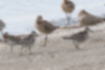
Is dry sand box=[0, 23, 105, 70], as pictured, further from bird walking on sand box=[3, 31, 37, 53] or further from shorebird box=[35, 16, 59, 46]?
shorebird box=[35, 16, 59, 46]

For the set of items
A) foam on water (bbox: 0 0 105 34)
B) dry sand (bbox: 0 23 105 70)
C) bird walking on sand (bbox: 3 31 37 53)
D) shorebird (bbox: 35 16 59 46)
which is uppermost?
foam on water (bbox: 0 0 105 34)

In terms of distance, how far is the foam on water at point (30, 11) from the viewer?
16016mm

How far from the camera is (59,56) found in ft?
30.2

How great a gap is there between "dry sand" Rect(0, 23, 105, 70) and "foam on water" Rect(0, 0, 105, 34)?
4.13 m

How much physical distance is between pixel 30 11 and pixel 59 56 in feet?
32.8

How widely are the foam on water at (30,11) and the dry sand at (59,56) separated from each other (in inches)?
162

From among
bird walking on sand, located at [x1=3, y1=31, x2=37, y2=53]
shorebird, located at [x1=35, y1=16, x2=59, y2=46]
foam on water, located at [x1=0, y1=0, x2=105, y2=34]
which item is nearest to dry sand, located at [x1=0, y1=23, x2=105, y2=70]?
bird walking on sand, located at [x1=3, y1=31, x2=37, y2=53]

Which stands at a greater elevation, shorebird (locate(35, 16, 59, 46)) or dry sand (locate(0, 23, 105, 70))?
shorebird (locate(35, 16, 59, 46))

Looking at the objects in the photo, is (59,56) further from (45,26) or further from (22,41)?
(45,26)

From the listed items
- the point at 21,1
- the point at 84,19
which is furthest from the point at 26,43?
the point at 21,1

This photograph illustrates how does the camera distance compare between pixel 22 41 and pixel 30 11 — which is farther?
pixel 30 11

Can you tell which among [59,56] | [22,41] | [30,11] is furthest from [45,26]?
[30,11]

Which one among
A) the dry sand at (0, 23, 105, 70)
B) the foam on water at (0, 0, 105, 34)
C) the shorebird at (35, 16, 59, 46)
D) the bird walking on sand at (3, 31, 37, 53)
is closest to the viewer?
the dry sand at (0, 23, 105, 70)

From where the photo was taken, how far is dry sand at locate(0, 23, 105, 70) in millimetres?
8027
